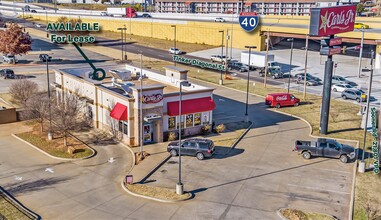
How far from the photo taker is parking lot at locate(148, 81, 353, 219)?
32.1 m

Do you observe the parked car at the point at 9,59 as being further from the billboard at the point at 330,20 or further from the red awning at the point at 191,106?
the billboard at the point at 330,20

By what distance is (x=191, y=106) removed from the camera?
48.0 m

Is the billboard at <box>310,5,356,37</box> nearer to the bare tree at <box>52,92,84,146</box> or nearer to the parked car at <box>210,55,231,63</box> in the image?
the bare tree at <box>52,92,84,146</box>

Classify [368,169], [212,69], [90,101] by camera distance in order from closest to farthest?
[368,169], [90,101], [212,69]

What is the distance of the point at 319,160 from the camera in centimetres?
4162

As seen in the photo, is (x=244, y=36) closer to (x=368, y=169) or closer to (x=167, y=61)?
(x=167, y=61)

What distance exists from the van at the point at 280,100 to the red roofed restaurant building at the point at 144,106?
13.5m

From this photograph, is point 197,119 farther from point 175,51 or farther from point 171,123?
point 175,51

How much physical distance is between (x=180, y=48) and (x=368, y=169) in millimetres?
79497

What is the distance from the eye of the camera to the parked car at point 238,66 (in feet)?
291

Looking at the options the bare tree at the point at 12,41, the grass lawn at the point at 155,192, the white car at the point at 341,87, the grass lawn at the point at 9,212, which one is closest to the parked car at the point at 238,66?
the white car at the point at 341,87

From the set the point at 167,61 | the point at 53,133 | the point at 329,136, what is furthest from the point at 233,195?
the point at 167,61

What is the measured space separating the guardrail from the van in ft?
125

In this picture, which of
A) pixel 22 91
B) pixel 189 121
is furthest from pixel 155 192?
pixel 22 91
